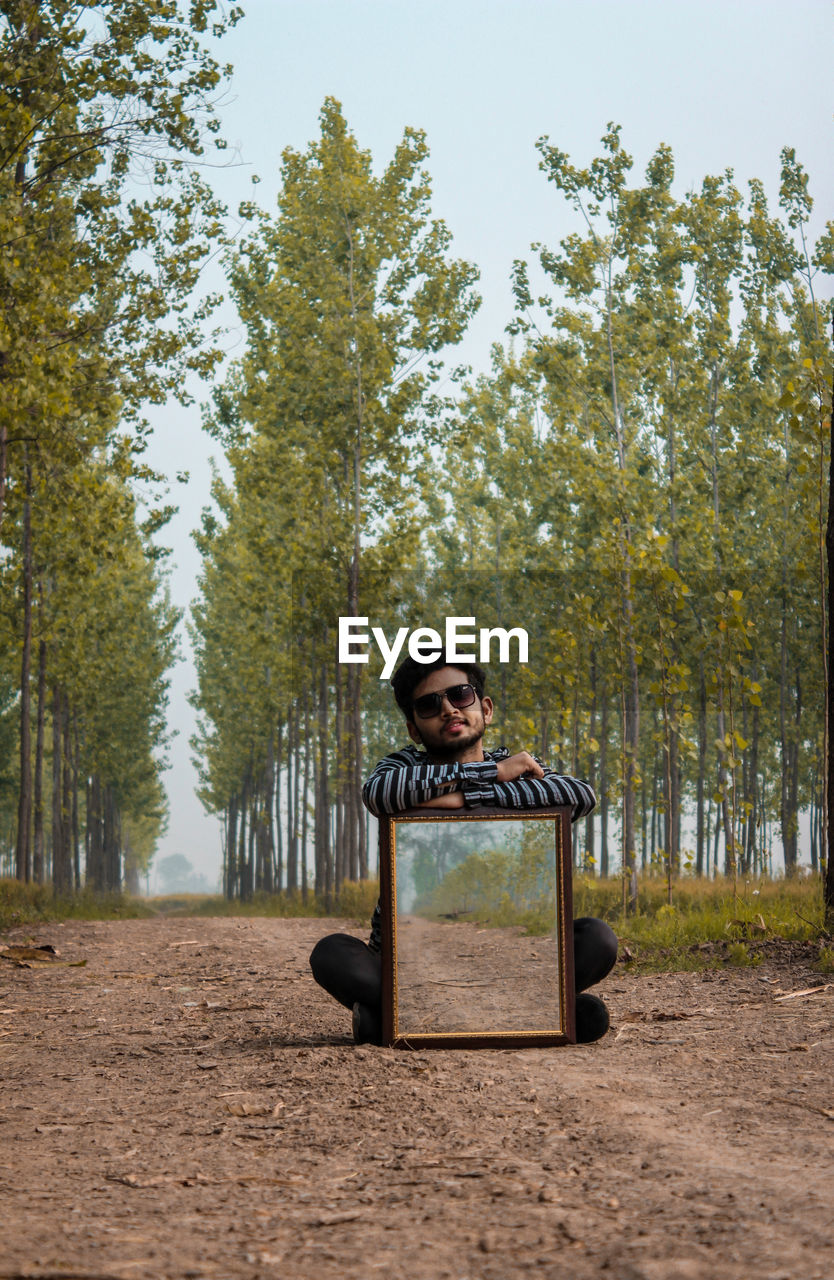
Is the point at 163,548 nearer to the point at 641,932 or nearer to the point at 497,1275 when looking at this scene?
the point at 641,932

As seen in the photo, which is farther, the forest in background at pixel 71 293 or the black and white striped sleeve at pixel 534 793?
the forest in background at pixel 71 293

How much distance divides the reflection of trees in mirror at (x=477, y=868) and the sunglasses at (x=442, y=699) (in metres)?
0.37

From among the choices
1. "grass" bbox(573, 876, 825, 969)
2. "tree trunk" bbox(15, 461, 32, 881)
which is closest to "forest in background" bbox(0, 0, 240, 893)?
"tree trunk" bbox(15, 461, 32, 881)

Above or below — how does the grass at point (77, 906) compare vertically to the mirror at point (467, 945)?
below

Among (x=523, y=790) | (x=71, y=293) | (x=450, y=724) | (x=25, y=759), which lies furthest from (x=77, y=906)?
(x=523, y=790)

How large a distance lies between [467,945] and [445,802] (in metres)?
0.53

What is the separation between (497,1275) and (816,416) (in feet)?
22.5

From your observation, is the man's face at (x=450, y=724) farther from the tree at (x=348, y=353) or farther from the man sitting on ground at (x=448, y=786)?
the tree at (x=348, y=353)

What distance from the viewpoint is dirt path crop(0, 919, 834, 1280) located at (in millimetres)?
2055

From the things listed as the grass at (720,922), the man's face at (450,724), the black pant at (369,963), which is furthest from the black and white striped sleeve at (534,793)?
the grass at (720,922)

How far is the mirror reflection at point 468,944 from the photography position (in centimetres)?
391

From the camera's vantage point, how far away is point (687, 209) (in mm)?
21328

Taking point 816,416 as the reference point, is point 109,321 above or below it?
above

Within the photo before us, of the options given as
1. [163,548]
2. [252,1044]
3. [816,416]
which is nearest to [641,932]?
[816,416]
